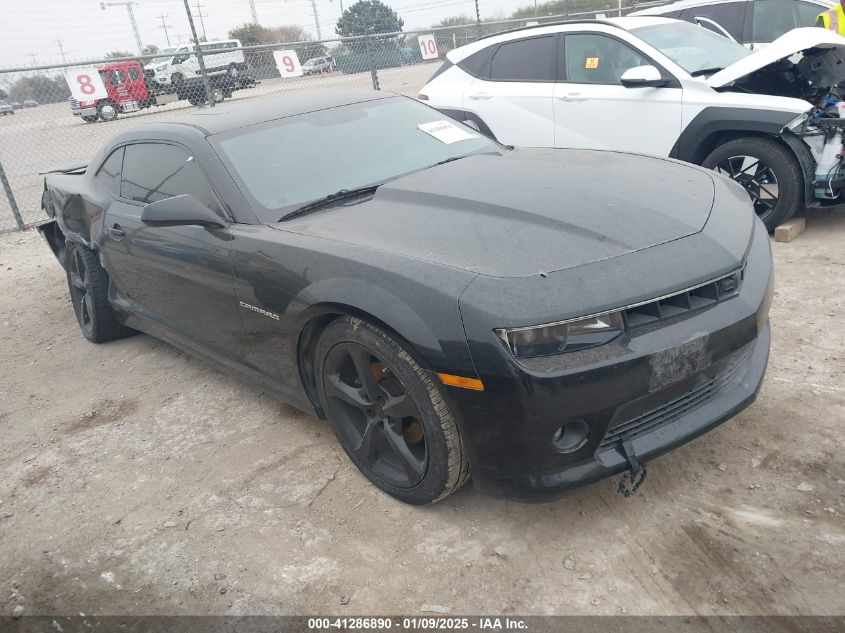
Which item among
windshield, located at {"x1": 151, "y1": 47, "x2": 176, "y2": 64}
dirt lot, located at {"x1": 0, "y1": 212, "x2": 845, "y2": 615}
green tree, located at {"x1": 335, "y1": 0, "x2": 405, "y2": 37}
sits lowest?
dirt lot, located at {"x1": 0, "y1": 212, "x2": 845, "y2": 615}

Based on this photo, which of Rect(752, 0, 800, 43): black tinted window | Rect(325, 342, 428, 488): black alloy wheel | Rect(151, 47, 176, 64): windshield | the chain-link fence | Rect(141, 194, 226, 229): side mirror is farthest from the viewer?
the chain-link fence

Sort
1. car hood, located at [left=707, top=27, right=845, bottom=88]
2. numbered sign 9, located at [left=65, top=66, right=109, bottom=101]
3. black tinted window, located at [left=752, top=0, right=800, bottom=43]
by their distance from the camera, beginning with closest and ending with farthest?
car hood, located at [left=707, top=27, right=845, bottom=88], black tinted window, located at [left=752, top=0, right=800, bottom=43], numbered sign 9, located at [left=65, top=66, right=109, bottom=101]

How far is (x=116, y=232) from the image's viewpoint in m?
3.90

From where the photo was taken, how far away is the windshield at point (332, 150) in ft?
10.1

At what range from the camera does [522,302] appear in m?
2.05

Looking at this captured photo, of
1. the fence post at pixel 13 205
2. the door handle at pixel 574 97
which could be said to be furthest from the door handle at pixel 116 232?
the fence post at pixel 13 205

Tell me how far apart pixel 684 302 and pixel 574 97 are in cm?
393

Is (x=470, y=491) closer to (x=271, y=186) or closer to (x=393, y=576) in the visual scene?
(x=393, y=576)

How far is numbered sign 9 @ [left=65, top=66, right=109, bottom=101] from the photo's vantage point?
920 centimetres

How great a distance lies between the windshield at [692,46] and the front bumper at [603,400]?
3.68 metres

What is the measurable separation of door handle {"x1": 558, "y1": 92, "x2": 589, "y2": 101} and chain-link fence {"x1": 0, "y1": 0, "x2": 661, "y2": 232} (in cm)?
612

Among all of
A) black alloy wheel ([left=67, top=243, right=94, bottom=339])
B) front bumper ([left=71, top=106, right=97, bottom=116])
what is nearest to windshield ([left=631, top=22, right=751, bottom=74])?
black alloy wheel ([left=67, top=243, right=94, bottom=339])

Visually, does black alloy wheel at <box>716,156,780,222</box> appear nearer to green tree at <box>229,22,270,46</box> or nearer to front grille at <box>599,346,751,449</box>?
front grille at <box>599,346,751,449</box>

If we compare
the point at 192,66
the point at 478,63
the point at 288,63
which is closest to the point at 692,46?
the point at 478,63
